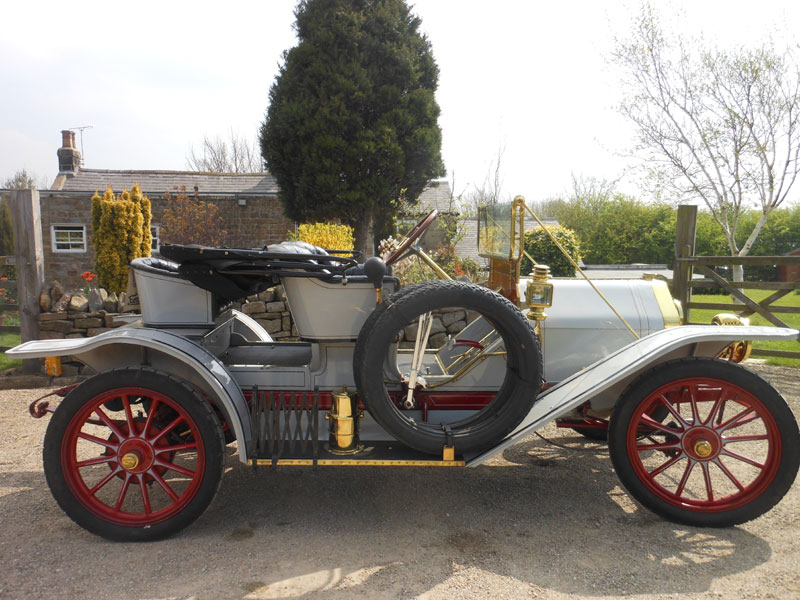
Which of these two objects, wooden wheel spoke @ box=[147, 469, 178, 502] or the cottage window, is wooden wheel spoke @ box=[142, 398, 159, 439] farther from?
the cottage window

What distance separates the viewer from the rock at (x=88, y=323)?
6.02 metres

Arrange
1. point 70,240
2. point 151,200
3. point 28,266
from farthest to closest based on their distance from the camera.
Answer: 1. point 151,200
2. point 70,240
3. point 28,266

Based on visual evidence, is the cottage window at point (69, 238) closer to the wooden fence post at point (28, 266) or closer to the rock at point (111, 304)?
the wooden fence post at point (28, 266)

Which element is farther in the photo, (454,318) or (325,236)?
(325,236)

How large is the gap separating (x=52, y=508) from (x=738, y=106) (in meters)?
11.2

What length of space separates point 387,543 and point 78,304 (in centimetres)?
504

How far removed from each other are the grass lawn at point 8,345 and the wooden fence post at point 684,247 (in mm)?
7657

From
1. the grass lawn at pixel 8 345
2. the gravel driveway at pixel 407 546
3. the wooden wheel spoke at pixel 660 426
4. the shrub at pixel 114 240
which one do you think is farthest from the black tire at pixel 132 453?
the shrub at pixel 114 240

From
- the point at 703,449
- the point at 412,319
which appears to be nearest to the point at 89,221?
the point at 412,319

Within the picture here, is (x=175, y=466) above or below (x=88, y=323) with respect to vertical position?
below

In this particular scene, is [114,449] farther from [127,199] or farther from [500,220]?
[127,199]

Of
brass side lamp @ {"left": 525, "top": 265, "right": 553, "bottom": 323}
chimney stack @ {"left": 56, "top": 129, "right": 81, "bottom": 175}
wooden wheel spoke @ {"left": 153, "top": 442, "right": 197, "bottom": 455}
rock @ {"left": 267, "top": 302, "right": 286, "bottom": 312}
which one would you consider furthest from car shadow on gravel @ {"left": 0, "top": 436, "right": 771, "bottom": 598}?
chimney stack @ {"left": 56, "top": 129, "right": 81, "bottom": 175}

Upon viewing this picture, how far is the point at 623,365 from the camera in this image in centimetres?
267

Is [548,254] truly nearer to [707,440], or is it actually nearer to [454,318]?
[454,318]
